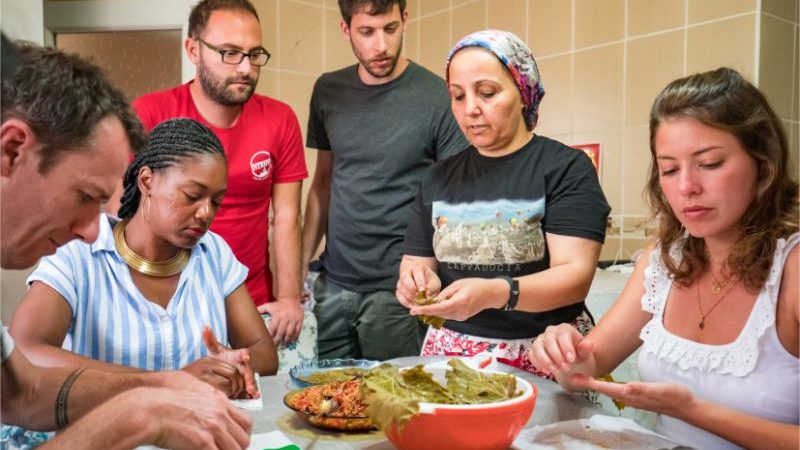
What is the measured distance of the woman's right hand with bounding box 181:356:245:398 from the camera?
129 cm

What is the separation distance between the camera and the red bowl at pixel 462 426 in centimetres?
92

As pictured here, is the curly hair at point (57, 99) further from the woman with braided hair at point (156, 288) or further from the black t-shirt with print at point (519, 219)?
the black t-shirt with print at point (519, 219)

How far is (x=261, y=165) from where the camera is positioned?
2.12 metres

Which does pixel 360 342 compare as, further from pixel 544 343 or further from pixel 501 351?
pixel 544 343

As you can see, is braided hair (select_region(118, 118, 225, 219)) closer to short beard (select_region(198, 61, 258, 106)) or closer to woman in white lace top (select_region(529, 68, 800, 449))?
short beard (select_region(198, 61, 258, 106))

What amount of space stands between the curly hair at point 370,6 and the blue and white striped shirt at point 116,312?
1068 millimetres

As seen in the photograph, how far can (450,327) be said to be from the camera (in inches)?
65.7

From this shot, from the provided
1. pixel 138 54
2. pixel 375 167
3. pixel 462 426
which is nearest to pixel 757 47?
pixel 375 167

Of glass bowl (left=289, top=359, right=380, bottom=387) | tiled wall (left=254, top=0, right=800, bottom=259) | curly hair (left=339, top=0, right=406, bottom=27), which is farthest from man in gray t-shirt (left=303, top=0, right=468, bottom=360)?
tiled wall (left=254, top=0, right=800, bottom=259)

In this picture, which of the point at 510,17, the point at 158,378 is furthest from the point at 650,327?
the point at 510,17

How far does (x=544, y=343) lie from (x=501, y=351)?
304 mm

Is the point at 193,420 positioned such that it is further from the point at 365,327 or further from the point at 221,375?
the point at 365,327

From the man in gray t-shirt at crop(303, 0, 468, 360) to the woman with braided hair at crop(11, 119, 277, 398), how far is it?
596 millimetres

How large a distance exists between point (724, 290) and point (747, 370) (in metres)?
0.18
